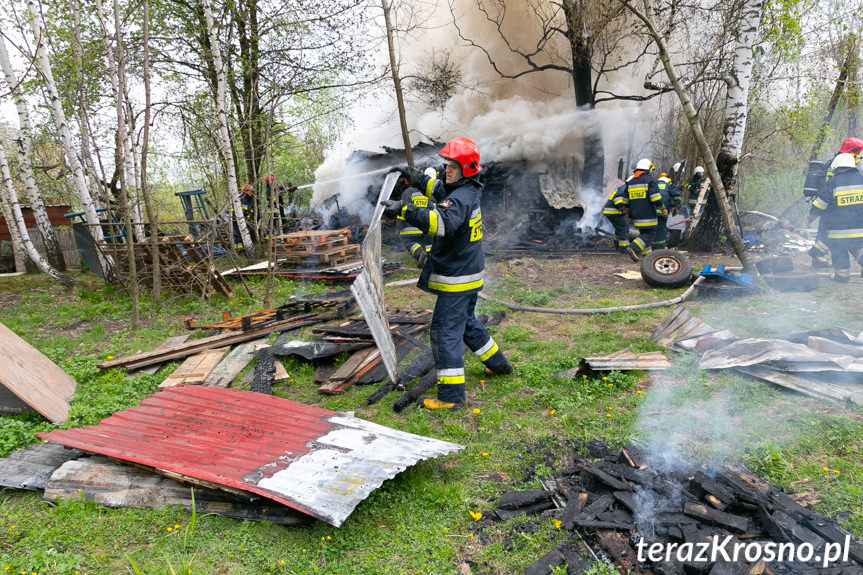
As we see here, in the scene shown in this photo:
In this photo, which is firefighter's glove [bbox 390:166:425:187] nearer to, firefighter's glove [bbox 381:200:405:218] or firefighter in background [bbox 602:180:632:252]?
firefighter's glove [bbox 381:200:405:218]

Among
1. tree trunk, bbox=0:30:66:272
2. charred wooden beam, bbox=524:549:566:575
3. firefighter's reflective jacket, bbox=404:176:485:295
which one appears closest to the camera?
charred wooden beam, bbox=524:549:566:575

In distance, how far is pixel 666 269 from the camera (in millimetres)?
7781

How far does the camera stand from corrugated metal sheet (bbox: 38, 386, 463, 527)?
2.69m

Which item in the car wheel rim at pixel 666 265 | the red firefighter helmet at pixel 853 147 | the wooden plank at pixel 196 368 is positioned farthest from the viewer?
the car wheel rim at pixel 666 265

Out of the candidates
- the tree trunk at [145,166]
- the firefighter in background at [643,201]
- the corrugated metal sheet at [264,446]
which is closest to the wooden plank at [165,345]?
the corrugated metal sheet at [264,446]

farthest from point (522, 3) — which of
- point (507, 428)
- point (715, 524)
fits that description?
point (715, 524)

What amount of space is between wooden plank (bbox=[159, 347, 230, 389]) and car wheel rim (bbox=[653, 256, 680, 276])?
6844 millimetres

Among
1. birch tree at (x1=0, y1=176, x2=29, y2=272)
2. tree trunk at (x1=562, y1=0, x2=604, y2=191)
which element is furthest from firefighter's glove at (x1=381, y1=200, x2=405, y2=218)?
tree trunk at (x1=562, y1=0, x2=604, y2=191)

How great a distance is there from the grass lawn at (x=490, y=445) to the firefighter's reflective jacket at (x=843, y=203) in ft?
4.36

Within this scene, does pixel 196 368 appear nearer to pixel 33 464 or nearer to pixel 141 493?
pixel 33 464

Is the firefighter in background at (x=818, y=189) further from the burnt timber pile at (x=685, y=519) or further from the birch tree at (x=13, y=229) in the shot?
the birch tree at (x=13, y=229)

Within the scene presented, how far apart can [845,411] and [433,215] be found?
3.60 m

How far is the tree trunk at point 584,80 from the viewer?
40.7 feet

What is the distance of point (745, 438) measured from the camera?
11.1ft
